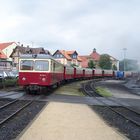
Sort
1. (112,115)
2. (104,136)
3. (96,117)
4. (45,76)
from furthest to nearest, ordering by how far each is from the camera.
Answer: (45,76)
(112,115)
(96,117)
(104,136)

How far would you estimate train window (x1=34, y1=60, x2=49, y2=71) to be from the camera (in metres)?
26.6

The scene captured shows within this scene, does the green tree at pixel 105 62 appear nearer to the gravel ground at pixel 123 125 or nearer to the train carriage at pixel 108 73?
the train carriage at pixel 108 73

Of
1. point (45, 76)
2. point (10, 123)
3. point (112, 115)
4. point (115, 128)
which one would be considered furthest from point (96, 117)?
point (45, 76)

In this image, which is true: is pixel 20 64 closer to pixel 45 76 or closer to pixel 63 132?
pixel 45 76

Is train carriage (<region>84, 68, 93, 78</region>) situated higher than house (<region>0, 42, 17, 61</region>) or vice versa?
house (<region>0, 42, 17, 61</region>)

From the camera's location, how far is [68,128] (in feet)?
39.5

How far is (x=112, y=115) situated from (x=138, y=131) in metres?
4.59

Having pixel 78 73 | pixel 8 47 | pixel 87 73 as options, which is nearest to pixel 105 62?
pixel 8 47

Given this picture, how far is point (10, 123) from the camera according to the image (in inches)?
515

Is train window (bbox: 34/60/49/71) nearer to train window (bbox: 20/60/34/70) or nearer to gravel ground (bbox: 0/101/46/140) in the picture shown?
train window (bbox: 20/60/34/70)

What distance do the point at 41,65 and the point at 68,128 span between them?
590 inches

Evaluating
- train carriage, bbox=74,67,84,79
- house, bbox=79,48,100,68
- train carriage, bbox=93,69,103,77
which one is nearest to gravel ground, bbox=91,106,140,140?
train carriage, bbox=74,67,84,79

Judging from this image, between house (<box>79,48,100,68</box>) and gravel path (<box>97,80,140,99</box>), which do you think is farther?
house (<box>79,48,100,68</box>)

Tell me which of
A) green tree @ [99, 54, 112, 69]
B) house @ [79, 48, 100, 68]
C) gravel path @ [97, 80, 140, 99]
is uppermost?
house @ [79, 48, 100, 68]
